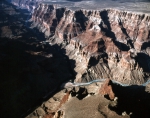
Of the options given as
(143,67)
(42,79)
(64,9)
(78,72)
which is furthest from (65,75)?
(64,9)

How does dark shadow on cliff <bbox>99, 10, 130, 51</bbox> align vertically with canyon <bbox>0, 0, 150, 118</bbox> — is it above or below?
above

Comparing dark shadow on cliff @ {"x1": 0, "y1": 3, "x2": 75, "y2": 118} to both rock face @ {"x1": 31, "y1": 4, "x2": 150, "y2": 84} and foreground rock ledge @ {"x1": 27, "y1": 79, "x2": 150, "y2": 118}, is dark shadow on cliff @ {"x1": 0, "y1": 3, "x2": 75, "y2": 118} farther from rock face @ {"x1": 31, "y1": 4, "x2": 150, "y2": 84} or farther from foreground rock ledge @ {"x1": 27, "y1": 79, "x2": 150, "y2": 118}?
foreground rock ledge @ {"x1": 27, "y1": 79, "x2": 150, "y2": 118}

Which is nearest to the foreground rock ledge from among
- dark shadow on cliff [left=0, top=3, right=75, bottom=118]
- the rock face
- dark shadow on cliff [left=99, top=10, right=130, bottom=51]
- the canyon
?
the canyon

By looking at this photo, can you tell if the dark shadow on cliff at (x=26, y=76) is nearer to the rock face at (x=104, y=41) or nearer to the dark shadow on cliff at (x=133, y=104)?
the rock face at (x=104, y=41)

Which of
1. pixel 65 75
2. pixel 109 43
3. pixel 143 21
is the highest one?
pixel 143 21

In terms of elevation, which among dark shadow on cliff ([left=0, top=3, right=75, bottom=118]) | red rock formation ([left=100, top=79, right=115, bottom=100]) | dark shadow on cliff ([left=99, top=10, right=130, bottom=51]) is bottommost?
→ dark shadow on cliff ([left=0, top=3, right=75, bottom=118])

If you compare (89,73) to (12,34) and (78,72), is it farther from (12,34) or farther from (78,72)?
(12,34)

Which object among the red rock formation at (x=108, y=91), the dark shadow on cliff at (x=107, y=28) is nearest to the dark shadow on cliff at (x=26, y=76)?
the dark shadow on cliff at (x=107, y=28)

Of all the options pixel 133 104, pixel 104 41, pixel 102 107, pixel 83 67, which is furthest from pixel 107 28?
pixel 102 107

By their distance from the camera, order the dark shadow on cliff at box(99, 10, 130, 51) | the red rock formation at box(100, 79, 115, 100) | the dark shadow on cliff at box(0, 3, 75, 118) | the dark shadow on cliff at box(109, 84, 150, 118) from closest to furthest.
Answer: the dark shadow on cliff at box(109, 84, 150, 118) → the red rock formation at box(100, 79, 115, 100) → the dark shadow on cliff at box(0, 3, 75, 118) → the dark shadow on cliff at box(99, 10, 130, 51)
